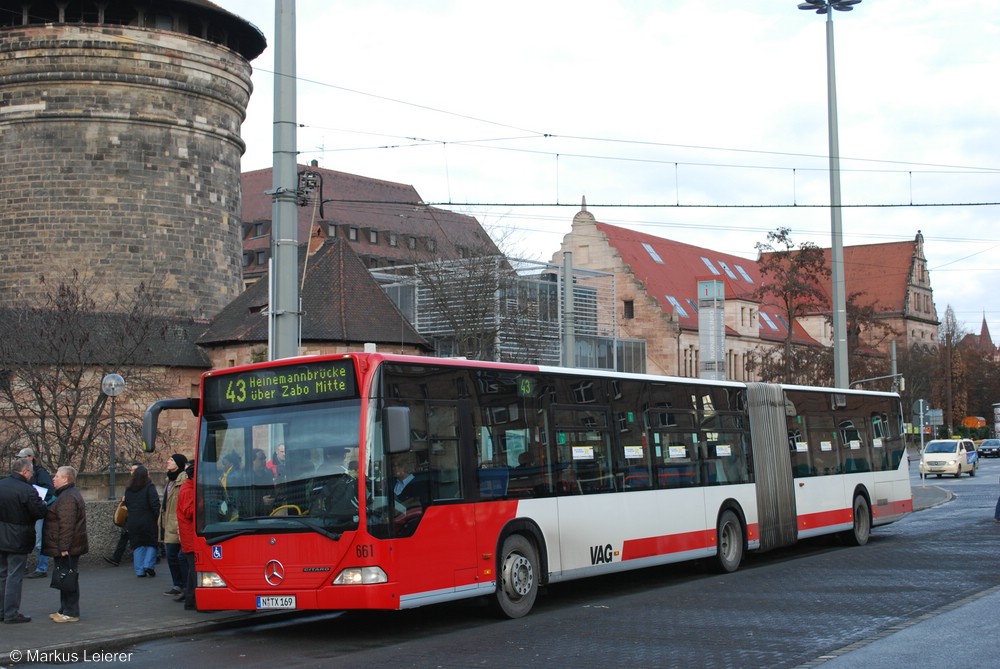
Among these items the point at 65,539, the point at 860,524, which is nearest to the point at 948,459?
the point at 860,524

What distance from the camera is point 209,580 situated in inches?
490

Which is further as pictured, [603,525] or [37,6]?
[37,6]

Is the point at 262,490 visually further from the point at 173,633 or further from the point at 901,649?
the point at 901,649

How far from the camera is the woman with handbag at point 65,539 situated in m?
12.5

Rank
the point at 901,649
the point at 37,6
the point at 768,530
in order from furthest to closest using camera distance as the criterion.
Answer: the point at 37,6 < the point at 768,530 < the point at 901,649

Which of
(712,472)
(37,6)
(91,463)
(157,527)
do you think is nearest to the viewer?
(157,527)

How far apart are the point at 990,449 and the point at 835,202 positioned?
216ft

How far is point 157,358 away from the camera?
4372 centimetres

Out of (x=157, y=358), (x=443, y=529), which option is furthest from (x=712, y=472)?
(x=157, y=358)

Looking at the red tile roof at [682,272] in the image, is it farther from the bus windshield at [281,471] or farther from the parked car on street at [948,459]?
the bus windshield at [281,471]

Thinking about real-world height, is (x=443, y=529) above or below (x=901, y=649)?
above

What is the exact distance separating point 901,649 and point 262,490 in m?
5.92

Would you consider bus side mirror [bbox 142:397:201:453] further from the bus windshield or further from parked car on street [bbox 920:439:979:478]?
parked car on street [bbox 920:439:979:478]

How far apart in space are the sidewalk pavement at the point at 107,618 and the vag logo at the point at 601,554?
3.58m
